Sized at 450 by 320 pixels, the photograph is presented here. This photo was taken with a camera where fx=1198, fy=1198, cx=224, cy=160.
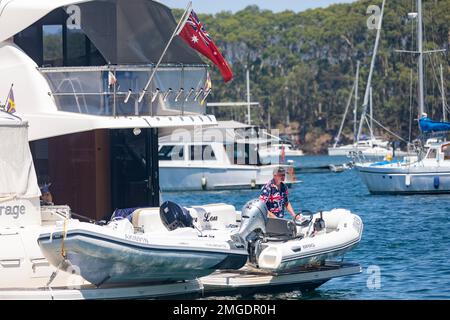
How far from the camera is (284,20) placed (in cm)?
12988

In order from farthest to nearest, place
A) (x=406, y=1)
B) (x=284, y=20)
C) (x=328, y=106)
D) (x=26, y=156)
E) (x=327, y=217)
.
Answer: (x=284, y=20) → (x=328, y=106) → (x=406, y=1) → (x=327, y=217) → (x=26, y=156)

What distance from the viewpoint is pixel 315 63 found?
116375 mm

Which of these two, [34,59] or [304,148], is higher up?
[34,59]

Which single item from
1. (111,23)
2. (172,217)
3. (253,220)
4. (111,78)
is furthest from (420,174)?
(172,217)

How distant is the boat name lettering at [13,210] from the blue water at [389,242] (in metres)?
3.33

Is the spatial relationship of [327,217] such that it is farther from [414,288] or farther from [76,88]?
[76,88]

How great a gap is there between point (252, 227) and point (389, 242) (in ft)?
28.9

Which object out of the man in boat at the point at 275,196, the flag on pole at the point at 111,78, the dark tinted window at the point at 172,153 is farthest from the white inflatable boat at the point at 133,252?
the dark tinted window at the point at 172,153

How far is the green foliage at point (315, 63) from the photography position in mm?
99938

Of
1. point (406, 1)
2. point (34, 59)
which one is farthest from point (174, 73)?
point (406, 1)

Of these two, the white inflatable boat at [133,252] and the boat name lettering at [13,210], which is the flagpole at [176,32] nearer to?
the white inflatable boat at [133,252]

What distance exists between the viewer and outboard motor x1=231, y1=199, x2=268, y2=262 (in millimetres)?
16016

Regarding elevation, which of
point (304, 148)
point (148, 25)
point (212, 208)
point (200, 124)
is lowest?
point (304, 148)

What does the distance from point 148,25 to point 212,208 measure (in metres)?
2.88
